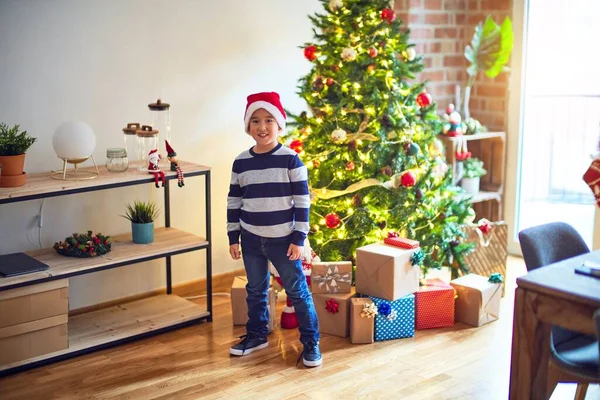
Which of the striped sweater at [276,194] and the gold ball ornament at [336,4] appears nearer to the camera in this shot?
the striped sweater at [276,194]

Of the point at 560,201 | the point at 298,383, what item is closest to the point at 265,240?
the point at 298,383

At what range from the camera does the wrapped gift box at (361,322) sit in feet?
12.4

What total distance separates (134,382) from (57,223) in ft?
3.35

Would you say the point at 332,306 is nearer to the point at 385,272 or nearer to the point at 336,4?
the point at 385,272

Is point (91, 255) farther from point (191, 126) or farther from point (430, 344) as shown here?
point (430, 344)

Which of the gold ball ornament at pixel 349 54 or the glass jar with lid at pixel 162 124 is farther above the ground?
the gold ball ornament at pixel 349 54

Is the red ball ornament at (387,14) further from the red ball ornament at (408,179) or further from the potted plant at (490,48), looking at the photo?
the potted plant at (490,48)

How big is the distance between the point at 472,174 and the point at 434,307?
135cm

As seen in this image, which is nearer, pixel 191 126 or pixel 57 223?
pixel 57 223

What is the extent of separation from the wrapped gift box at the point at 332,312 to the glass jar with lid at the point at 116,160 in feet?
3.73

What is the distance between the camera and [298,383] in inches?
133

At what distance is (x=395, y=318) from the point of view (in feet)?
12.6

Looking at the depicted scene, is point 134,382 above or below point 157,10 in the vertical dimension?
below

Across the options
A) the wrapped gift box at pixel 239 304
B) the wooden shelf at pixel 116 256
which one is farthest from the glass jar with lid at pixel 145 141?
the wrapped gift box at pixel 239 304
